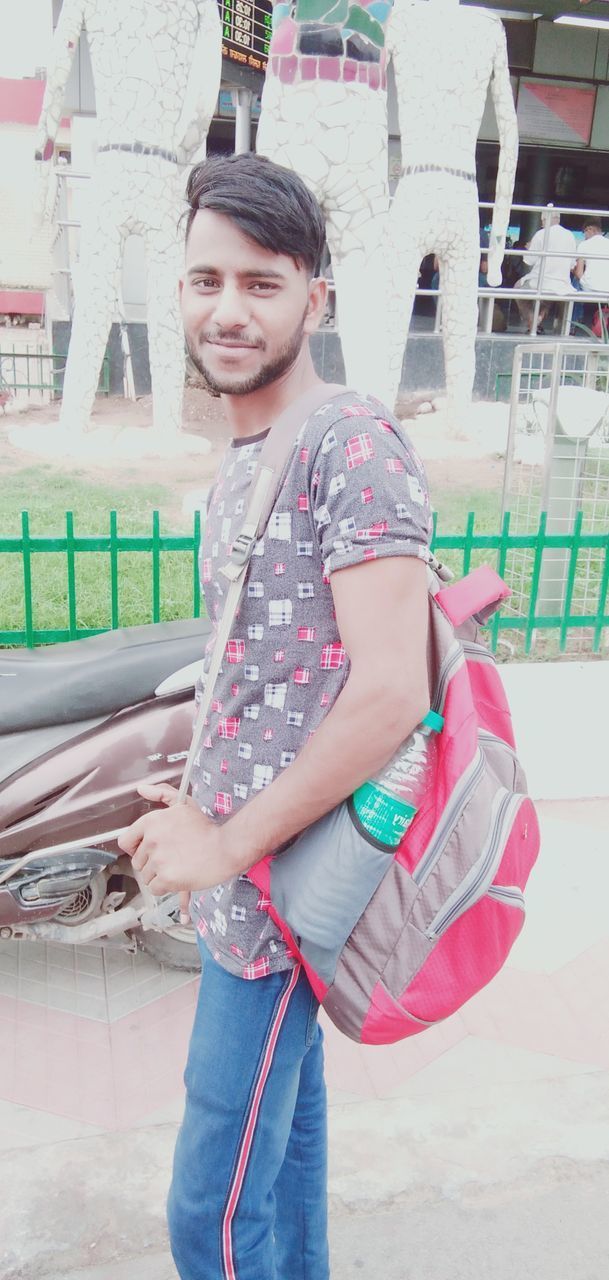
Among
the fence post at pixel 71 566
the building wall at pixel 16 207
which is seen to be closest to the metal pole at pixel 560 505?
the fence post at pixel 71 566

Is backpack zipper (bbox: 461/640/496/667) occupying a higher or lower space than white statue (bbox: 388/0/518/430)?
lower

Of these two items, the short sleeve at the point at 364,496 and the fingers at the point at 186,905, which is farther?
the fingers at the point at 186,905

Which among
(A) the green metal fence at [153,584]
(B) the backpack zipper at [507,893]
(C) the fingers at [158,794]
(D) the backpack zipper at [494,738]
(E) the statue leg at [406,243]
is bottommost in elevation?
(A) the green metal fence at [153,584]

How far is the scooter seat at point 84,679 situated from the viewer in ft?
7.22

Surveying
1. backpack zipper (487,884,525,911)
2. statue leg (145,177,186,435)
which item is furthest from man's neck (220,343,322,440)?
statue leg (145,177,186,435)

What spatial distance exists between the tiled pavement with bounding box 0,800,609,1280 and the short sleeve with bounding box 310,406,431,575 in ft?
4.67

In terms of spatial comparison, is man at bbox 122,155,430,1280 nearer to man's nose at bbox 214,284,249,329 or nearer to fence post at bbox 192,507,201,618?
man's nose at bbox 214,284,249,329

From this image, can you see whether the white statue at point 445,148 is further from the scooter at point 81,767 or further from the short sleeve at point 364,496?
the short sleeve at point 364,496

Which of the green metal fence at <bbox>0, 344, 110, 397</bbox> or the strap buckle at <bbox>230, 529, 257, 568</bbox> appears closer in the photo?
the strap buckle at <bbox>230, 529, 257, 568</bbox>

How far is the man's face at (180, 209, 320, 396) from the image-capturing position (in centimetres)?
108

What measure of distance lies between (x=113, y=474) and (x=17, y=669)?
4.05 metres

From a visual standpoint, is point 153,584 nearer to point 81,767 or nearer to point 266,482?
point 81,767

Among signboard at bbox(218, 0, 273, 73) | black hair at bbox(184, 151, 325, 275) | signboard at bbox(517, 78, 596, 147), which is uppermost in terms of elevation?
signboard at bbox(517, 78, 596, 147)

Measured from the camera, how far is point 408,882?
107cm
